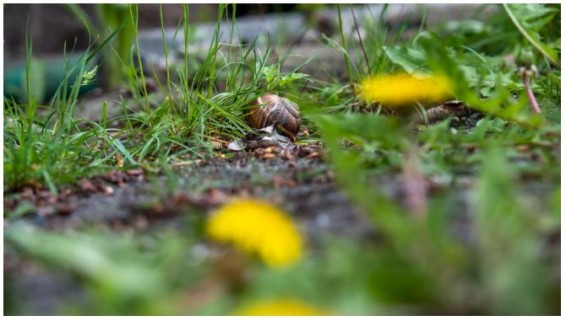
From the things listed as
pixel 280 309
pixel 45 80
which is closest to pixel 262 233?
pixel 280 309

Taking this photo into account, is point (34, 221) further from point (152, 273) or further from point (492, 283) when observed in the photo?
point (492, 283)

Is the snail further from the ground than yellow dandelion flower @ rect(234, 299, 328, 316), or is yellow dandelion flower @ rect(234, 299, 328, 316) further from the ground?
yellow dandelion flower @ rect(234, 299, 328, 316)

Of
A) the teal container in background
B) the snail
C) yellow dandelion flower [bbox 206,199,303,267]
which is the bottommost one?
the teal container in background

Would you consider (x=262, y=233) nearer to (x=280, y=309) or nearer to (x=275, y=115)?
(x=280, y=309)

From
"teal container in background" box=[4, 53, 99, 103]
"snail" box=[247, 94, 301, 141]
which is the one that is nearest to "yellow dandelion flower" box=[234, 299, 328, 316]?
"snail" box=[247, 94, 301, 141]

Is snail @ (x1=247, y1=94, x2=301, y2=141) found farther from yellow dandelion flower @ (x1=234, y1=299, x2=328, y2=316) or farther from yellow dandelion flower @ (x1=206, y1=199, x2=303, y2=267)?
yellow dandelion flower @ (x1=234, y1=299, x2=328, y2=316)

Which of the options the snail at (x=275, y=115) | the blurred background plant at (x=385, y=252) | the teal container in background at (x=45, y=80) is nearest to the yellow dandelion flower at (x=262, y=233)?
the blurred background plant at (x=385, y=252)
